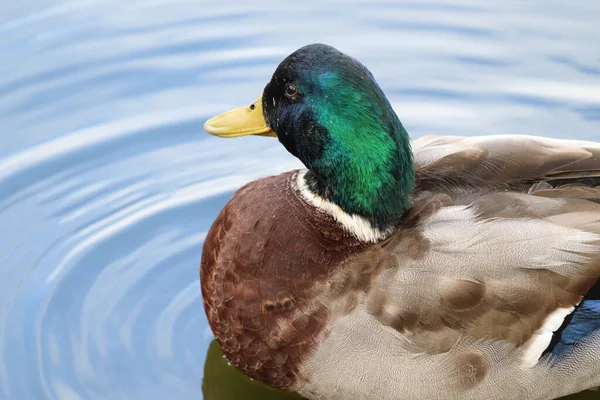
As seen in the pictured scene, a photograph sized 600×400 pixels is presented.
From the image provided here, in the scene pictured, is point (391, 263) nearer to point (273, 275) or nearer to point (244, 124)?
point (273, 275)

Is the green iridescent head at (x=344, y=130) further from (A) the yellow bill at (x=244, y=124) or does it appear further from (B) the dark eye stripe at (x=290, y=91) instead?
(A) the yellow bill at (x=244, y=124)

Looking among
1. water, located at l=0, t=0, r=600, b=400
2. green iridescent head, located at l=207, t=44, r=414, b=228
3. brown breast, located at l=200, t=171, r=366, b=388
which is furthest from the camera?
water, located at l=0, t=0, r=600, b=400

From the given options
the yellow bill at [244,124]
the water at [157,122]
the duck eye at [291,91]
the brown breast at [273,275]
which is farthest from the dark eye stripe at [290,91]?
the water at [157,122]

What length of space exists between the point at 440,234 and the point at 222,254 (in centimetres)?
95

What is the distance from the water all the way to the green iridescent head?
1.25 metres

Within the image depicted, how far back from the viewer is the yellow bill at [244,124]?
4594 millimetres

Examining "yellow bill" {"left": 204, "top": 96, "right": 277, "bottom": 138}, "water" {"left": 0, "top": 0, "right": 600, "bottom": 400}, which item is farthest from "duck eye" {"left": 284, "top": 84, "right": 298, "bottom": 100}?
"water" {"left": 0, "top": 0, "right": 600, "bottom": 400}

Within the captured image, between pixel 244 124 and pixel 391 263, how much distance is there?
0.88 meters

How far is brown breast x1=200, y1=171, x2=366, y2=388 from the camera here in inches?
174

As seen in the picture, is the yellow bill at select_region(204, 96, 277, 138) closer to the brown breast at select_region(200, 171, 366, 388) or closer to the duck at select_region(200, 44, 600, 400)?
the duck at select_region(200, 44, 600, 400)

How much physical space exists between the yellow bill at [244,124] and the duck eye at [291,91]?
0.79 ft

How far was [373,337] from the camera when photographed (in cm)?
430

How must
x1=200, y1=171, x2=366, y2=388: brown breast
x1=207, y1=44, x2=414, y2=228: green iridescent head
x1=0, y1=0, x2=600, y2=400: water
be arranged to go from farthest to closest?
1. x1=0, y1=0, x2=600, y2=400: water
2. x1=200, y1=171, x2=366, y2=388: brown breast
3. x1=207, y1=44, x2=414, y2=228: green iridescent head

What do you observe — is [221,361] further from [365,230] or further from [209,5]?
[209,5]
